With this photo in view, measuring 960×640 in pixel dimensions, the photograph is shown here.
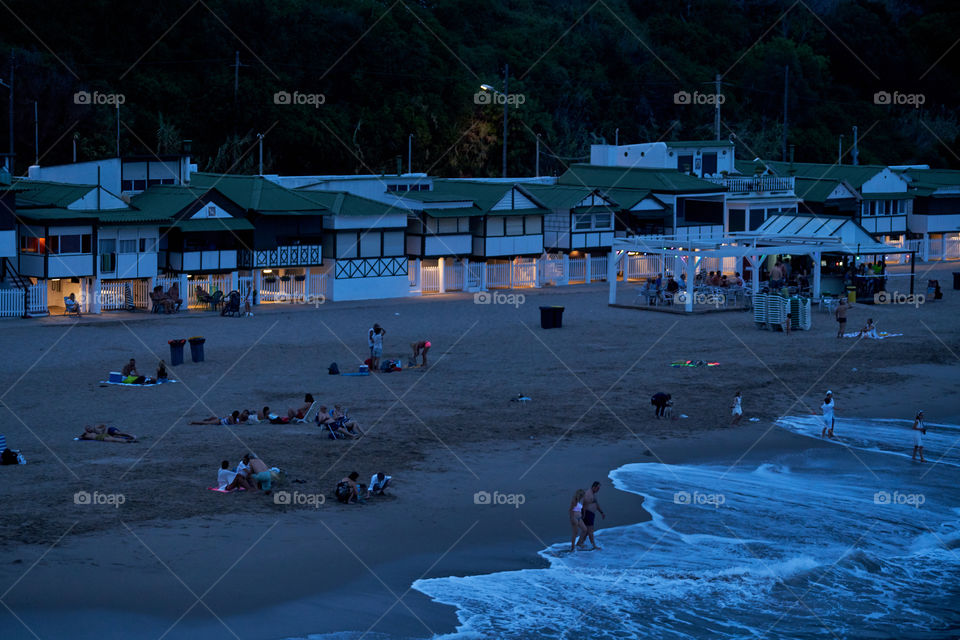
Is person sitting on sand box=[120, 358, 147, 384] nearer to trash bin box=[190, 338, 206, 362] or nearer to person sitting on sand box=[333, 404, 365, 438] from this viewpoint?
trash bin box=[190, 338, 206, 362]

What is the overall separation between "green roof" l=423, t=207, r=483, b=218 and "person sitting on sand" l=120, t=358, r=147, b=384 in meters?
24.3

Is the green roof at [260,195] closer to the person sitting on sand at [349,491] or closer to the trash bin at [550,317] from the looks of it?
the trash bin at [550,317]

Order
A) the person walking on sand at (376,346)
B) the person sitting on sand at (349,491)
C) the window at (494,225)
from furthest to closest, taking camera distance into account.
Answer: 1. the window at (494,225)
2. the person walking on sand at (376,346)
3. the person sitting on sand at (349,491)

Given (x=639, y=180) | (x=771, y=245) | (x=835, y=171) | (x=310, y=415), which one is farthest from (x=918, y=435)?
(x=835, y=171)

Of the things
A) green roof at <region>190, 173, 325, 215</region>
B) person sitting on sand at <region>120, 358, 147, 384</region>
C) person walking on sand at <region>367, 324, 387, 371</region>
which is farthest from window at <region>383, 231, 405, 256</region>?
person sitting on sand at <region>120, 358, 147, 384</region>

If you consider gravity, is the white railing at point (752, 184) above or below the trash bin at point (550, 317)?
above

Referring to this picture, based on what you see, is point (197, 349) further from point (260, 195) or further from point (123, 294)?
point (260, 195)

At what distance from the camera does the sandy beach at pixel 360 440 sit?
836 inches

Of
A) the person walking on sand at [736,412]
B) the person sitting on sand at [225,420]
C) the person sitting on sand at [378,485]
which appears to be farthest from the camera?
the person walking on sand at [736,412]

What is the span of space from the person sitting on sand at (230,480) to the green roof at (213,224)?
28.2m

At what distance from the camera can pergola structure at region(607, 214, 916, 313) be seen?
2197 inches

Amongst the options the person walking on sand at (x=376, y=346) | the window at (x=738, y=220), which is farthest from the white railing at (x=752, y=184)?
the person walking on sand at (x=376, y=346)

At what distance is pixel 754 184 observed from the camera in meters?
72.2

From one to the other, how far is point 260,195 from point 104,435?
28529 millimetres
